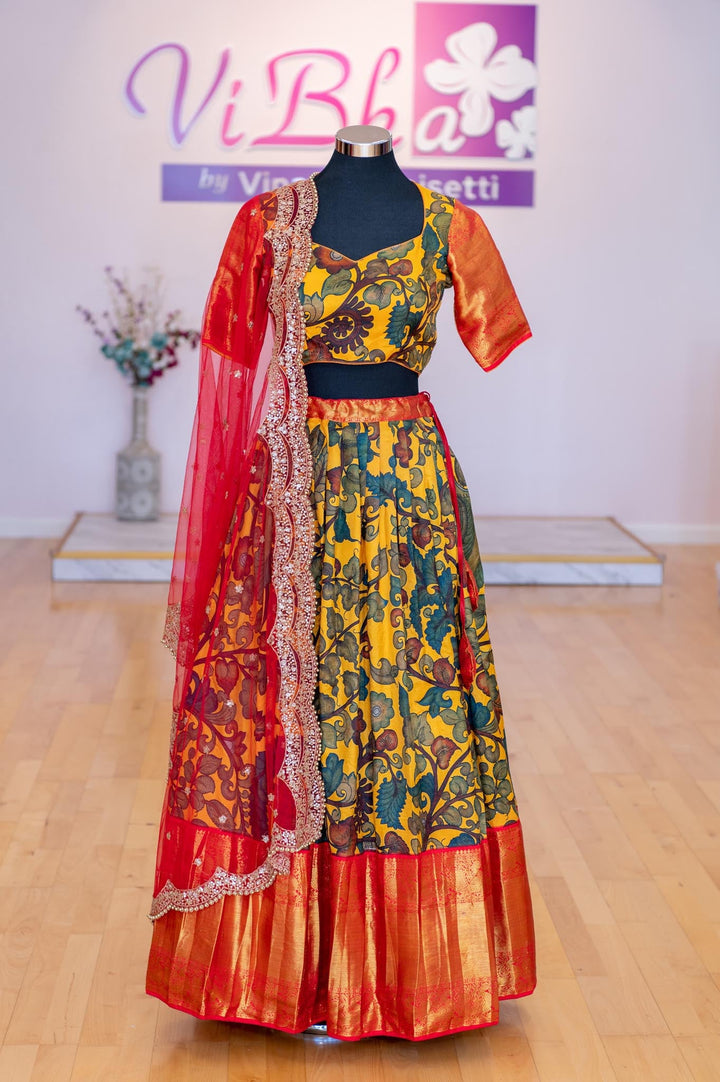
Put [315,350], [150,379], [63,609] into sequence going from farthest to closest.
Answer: [150,379] < [63,609] < [315,350]

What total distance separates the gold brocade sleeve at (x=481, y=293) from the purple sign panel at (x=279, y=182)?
3.60 m

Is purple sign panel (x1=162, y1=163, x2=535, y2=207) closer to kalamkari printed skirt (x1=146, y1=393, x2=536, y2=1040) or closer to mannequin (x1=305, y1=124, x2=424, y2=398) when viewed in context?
mannequin (x1=305, y1=124, x2=424, y2=398)

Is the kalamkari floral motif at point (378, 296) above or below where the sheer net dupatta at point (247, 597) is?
above

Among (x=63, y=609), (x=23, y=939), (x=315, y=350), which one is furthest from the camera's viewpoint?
(x=63, y=609)

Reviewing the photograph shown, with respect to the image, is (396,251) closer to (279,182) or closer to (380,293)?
(380,293)

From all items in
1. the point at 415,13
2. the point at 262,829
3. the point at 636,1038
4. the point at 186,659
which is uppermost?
the point at 415,13

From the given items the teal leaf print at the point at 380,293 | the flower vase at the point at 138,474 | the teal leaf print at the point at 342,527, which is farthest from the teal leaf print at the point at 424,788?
the flower vase at the point at 138,474

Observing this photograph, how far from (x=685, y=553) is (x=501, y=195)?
5.61 feet

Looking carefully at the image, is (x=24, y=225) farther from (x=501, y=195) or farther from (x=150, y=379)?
(x=501, y=195)

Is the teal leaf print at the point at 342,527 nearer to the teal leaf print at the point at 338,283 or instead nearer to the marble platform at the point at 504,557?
the teal leaf print at the point at 338,283

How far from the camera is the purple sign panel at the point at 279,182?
17.9ft

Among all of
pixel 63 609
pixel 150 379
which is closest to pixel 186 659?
pixel 63 609

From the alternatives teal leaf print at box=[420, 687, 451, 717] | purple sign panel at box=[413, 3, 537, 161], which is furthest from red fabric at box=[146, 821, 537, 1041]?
purple sign panel at box=[413, 3, 537, 161]

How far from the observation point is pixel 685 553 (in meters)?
5.64
